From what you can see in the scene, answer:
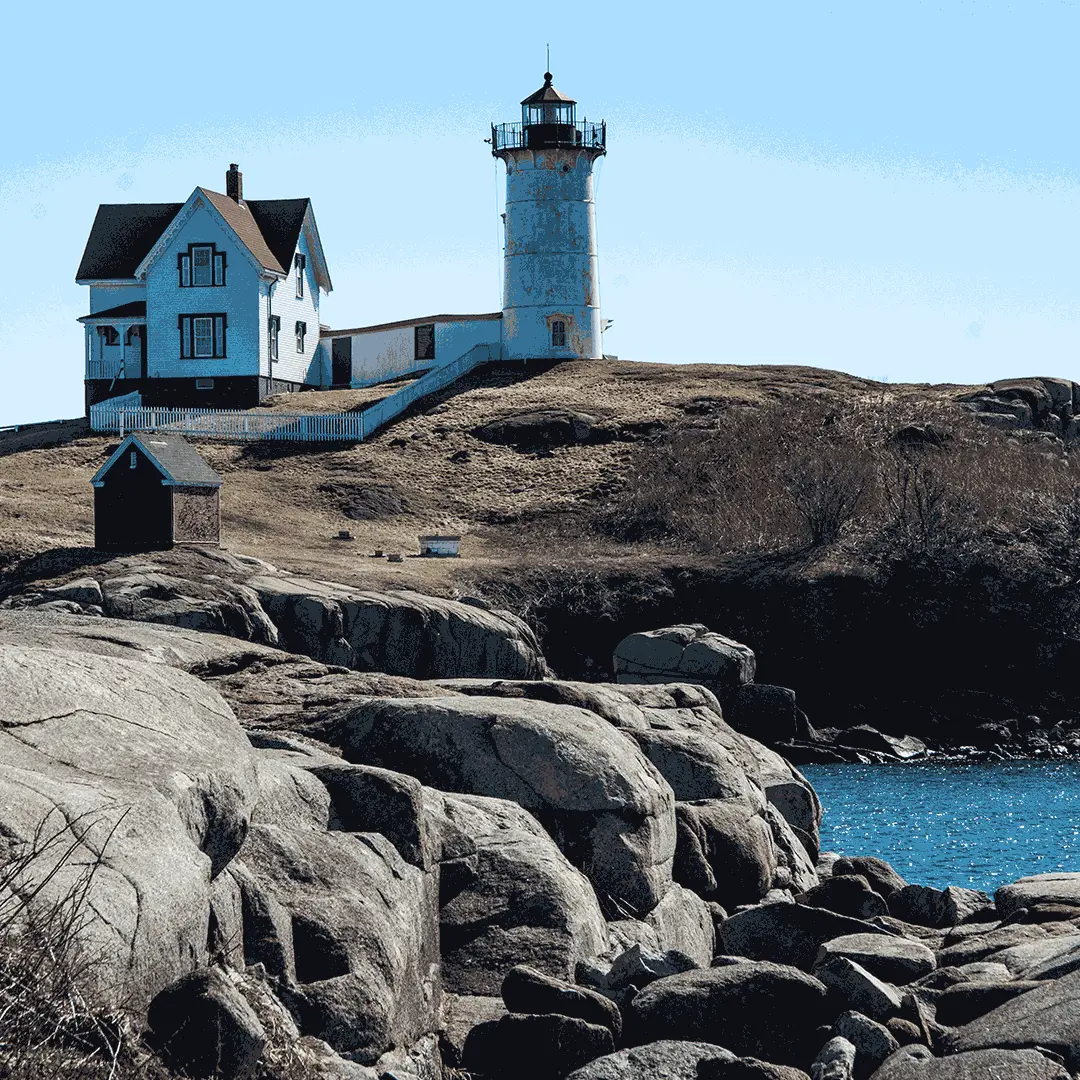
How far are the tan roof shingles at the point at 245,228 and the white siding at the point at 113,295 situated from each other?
4679mm

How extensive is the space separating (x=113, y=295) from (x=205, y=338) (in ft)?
16.5

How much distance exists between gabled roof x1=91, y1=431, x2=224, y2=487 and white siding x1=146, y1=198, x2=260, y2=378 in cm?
2184

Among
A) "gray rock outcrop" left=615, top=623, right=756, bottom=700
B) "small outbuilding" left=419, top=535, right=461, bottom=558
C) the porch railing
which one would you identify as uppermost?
the porch railing

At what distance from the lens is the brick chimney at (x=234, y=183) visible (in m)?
69.6

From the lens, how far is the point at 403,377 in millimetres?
73250

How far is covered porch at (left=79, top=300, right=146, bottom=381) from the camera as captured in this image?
67562 mm

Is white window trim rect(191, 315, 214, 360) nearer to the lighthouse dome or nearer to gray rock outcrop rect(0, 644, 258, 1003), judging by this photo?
the lighthouse dome

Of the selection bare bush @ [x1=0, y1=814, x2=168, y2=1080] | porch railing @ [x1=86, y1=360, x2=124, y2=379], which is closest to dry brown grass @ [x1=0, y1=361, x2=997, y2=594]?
porch railing @ [x1=86, y1=360, x2=124, y2=379]

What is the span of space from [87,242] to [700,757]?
55.4m

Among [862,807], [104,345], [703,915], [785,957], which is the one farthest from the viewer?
[104,345]

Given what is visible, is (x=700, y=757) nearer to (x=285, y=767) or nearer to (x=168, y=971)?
(x=285, y=767)

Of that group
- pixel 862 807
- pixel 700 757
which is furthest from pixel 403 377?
pixel 700 757

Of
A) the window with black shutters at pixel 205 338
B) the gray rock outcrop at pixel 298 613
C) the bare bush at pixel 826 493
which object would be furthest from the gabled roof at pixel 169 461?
the window with black shutters at pixel 205 338

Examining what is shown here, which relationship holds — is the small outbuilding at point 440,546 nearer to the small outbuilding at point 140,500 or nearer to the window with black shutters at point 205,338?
the small outbuilding at point 140,500
